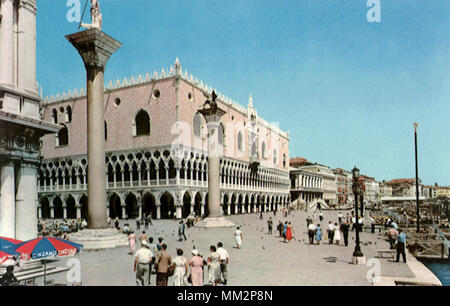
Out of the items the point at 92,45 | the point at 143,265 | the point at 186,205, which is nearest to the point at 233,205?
the point at 186,205

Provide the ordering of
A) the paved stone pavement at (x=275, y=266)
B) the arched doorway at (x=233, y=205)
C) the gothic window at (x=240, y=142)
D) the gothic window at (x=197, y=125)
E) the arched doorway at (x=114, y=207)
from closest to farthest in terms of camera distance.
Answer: the paved stone pavement at (x=275, y=266) → the gothic window at (x=197, y=125) → the arched doorway at (x=114, y=207) → the arched doorway at (x=233, y=205) → the gothic window at (x=240, y=142)

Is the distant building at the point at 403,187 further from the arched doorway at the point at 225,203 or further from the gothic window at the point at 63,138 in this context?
the gothic window at the point at 63,138

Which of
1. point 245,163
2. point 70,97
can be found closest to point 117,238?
point 70,97

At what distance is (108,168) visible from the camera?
4956 cm

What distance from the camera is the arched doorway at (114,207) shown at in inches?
1933

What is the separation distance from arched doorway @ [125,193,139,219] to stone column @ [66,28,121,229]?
29.2 m

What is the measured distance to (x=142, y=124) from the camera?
47.7m

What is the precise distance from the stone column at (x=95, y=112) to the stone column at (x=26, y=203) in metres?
6.03

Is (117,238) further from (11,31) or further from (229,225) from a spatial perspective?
(229,225)

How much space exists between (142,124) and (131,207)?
11.2 metres

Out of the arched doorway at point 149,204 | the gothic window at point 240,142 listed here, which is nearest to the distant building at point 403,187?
the gothic window at point 240,142

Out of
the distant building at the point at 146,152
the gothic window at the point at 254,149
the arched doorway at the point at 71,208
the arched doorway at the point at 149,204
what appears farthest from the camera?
the gothic window at the point at 254,149

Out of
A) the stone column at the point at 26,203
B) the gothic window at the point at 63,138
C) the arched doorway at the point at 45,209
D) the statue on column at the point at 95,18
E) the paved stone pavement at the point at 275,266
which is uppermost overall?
the statue on column at the point at 95,18
